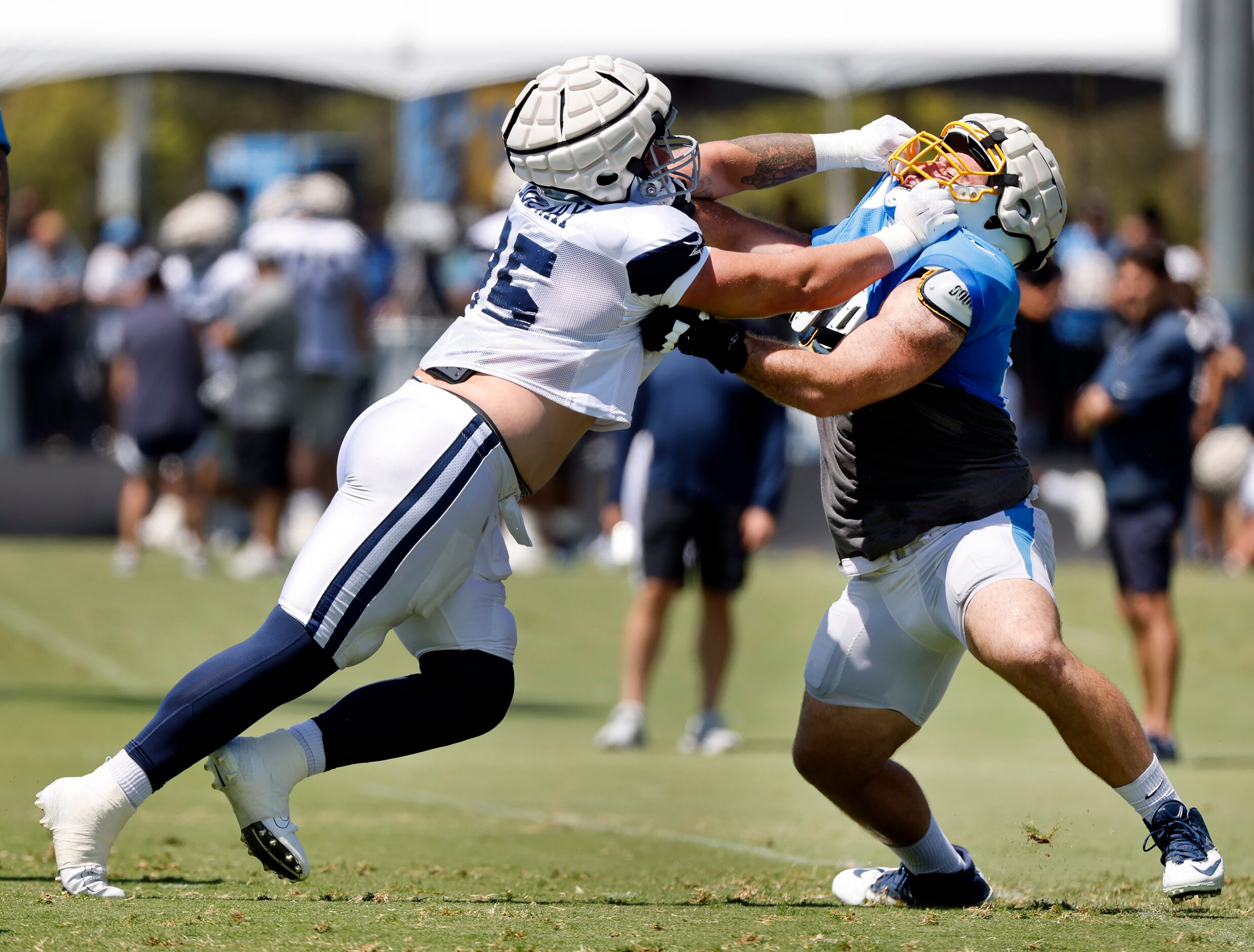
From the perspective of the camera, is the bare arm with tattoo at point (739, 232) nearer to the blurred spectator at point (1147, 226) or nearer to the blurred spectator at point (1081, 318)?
the blurred spectator at point (1147, 226)

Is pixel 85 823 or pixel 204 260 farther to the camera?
pixel 204 260

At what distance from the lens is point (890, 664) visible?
4738 millimetres

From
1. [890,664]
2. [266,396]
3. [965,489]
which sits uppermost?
[965,489]

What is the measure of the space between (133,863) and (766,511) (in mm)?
4443

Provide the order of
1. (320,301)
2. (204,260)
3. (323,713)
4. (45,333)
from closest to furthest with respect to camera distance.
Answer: (323,713), (320,301), (204,260), (45,333)

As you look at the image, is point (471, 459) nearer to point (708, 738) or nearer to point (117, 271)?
point (708, 738)

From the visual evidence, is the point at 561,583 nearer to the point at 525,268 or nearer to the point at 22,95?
the point at 525,268

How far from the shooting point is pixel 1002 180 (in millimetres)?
4680

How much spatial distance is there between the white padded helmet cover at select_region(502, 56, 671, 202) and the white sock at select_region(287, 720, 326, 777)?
4.65ft

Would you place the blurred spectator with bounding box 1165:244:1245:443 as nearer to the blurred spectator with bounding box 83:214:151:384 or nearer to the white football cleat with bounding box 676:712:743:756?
the white football cleat with bounding box 676:712:743:756

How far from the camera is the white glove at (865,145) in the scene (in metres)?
4.94

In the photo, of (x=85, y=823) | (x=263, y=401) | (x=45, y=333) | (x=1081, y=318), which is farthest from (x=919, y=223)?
(x=45, y=333)

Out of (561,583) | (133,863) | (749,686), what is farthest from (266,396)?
(133,863)

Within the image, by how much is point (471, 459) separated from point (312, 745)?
0.81 metres
